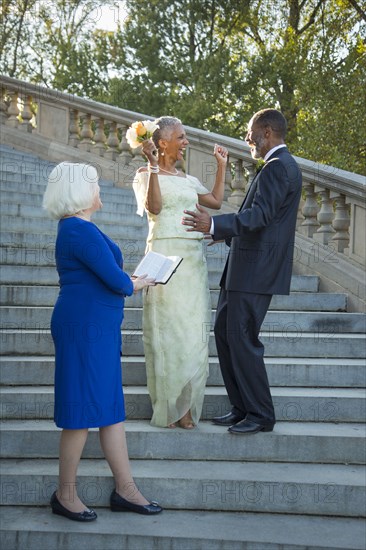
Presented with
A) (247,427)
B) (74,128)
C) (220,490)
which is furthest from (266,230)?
(74,128)

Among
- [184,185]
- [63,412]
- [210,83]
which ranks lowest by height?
[63,412]

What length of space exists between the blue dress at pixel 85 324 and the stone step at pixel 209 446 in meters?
0.84

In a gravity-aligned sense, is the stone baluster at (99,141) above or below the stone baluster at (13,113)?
below

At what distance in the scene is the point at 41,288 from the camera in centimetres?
652

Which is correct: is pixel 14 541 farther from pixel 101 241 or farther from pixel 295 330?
pixel 295 330

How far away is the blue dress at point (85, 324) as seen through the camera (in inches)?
155

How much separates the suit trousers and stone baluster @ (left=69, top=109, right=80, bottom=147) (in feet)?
22.4

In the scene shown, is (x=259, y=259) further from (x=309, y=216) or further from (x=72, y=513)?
(x=309, y=216)

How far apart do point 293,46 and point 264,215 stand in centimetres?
1767

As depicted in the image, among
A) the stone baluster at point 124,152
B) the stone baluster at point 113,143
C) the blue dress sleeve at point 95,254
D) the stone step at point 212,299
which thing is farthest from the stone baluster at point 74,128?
the blue dress sleeve at point 95,254

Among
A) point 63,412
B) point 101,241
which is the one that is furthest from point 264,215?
point 63,412

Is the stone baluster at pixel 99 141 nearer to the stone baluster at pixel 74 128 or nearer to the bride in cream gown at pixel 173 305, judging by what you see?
the stone baluster at pixel 74 128

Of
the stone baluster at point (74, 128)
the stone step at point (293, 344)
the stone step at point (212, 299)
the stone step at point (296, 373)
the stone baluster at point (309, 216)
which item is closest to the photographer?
Result: the stone step at point (296, 373)

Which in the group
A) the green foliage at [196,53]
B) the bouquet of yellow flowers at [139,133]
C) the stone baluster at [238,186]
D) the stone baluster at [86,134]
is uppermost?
the green foliage at [196,53]
